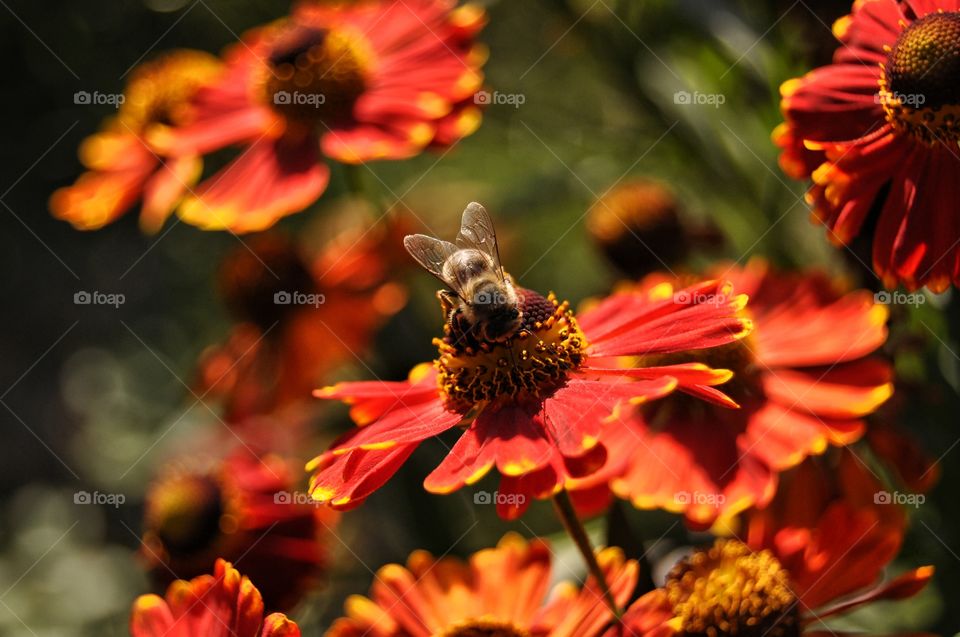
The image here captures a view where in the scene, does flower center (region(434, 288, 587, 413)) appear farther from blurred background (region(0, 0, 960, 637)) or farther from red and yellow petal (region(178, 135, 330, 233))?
red and yellow petal (region(178, 135, 330, 233))

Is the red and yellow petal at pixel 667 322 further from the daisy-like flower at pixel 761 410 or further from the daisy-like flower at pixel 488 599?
the daisy-like flower at pixel 488 599

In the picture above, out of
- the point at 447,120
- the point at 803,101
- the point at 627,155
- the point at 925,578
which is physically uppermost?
the point at 447,120

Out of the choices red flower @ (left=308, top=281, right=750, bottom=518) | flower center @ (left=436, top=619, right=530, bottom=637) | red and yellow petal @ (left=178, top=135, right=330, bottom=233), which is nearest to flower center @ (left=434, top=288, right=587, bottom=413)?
red flower @ (left=308, top=281, right=750, bottom=518)

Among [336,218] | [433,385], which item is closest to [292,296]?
[336,218]

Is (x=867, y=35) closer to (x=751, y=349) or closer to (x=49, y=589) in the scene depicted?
(x=751, y=349)

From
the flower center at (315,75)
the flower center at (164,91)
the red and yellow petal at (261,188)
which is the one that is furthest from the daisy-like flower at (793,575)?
the flower center at (164,91)

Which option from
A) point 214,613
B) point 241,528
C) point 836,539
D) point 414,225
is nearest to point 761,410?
point 836,539

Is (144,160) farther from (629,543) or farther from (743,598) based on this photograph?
(743,598)
